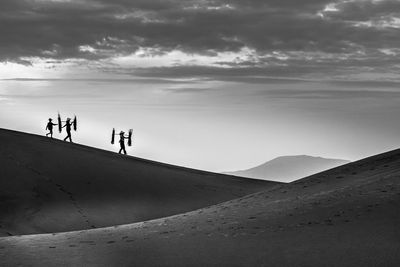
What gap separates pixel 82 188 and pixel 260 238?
13.9 metres

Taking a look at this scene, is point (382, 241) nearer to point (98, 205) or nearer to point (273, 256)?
point (273, 256)

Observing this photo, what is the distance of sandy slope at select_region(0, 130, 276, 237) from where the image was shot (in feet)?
60.3

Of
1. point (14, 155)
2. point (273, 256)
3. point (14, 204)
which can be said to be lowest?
point (273, 256)

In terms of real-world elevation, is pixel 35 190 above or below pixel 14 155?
below

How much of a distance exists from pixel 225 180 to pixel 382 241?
21003 millimetres

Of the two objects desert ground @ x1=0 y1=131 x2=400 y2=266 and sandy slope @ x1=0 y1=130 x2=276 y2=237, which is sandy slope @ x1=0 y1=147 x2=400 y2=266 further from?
sandy slope @ x1=0 y1=130 x2=276 y2=237

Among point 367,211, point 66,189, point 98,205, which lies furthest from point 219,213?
point 66,189

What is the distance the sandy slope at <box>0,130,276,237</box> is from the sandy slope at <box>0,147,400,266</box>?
6507 mm

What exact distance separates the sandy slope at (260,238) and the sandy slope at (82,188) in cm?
651

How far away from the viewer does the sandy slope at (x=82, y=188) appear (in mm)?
18375

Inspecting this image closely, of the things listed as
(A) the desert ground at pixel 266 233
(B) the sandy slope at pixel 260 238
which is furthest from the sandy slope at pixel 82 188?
(B) the sandy slope at pixel 260 238

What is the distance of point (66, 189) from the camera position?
843 inches

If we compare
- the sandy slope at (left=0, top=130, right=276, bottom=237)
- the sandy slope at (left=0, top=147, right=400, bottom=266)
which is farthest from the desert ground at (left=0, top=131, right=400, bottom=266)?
the sandy slope at (left=0, top=130, right=276, bottom=237)

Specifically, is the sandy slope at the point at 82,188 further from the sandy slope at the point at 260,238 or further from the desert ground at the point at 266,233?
the sandy slope at the point at 260,238
